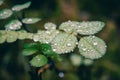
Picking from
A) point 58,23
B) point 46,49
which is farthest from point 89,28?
point 58,23

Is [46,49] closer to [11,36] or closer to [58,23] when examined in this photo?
[11,36]

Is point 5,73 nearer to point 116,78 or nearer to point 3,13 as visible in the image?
point 116,78

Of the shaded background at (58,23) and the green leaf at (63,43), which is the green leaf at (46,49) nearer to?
the green leaf at (63,43)

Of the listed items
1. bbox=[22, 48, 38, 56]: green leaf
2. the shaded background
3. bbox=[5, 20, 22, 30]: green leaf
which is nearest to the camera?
bbox=[22, 48, 38, 56]: green leaf

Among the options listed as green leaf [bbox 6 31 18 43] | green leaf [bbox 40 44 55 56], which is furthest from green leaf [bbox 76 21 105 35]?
green leaf [bbox 6 31 18 43]

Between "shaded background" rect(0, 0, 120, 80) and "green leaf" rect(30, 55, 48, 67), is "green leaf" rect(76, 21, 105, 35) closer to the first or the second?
"green leaf" rect(30, 55, 48, 67)
